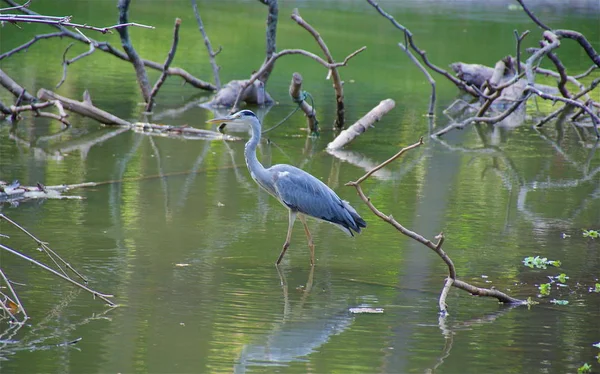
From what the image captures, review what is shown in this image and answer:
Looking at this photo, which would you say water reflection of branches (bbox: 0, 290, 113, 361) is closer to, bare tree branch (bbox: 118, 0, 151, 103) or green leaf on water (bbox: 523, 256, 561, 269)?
green leaf on water (bbox: 523, 256, 561, 269)

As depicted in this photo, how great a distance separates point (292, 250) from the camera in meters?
8.48

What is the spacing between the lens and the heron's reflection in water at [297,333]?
5.91 meters

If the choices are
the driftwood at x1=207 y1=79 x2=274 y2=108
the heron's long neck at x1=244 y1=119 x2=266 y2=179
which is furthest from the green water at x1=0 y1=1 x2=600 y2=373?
the heron's long neck at x1=244 y1=119 x2=266 y2=179

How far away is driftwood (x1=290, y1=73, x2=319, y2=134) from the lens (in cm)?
1302

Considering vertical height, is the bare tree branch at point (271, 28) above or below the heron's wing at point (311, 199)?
above

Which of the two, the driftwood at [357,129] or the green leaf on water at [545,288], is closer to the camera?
the green leaf on water at [545,288]

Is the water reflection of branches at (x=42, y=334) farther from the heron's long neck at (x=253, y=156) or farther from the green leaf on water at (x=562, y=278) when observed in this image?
the green leaf on water at (x=562, y=278)

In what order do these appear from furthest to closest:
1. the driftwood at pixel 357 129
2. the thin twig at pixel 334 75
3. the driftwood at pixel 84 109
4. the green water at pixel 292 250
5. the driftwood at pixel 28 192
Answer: the driftwood at pixel 84 109
the thin twig at pixel 334 75
the driftwood at pixel 357 129
the driftwood at pixel 28 192
the green water at pixel 292 250

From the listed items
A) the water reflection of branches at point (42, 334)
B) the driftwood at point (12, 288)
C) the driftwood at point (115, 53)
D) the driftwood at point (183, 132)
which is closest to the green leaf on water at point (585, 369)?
the driftwood at point (12, 288)

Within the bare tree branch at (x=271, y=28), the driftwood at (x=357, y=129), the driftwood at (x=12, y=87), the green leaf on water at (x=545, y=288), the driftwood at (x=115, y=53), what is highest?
the bare tree branch at (x=271, y=28)

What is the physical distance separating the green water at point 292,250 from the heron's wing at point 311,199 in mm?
384

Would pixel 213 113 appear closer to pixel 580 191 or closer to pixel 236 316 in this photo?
pixel 580 191

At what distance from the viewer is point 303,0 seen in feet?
115

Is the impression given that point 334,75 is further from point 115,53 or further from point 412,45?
point 115,53
